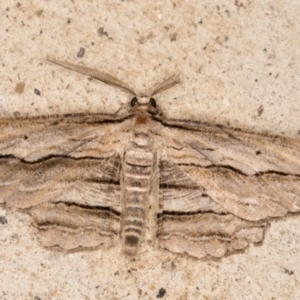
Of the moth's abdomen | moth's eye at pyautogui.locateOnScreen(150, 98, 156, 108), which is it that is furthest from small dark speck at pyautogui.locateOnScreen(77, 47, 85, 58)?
the moth's abdomen

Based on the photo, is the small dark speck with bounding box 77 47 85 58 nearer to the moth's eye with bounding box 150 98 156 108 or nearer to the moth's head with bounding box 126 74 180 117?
the moth's head with bounding box 126 74 180 117

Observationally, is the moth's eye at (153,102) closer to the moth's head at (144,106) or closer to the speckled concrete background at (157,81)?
the moth's head at (144,106)

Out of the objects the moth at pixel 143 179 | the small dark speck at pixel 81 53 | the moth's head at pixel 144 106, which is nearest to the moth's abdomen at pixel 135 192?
the moth at pixel 143 179

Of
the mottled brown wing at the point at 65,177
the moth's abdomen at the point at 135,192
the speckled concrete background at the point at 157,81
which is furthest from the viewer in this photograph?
the speckled concrete background at the point at 157,81

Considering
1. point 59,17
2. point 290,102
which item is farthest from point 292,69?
point 59,17

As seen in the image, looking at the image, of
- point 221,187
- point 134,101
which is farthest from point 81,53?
point 221,187

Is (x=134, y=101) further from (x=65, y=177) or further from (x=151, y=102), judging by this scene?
(x=65, y=177)
